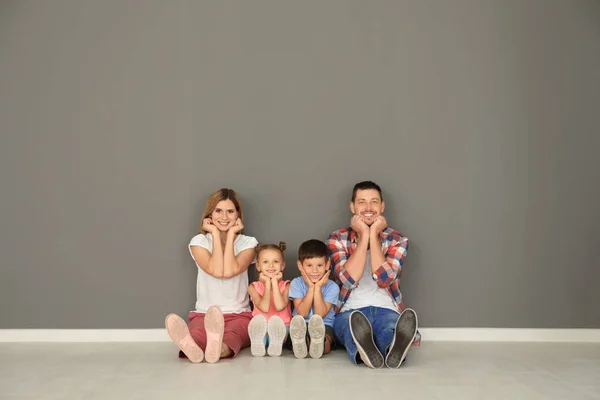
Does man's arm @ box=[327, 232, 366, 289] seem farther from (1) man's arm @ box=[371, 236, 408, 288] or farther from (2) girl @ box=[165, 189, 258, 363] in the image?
(2) girl @ box=[165, 189, 258, 363]

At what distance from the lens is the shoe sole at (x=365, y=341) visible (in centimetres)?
271

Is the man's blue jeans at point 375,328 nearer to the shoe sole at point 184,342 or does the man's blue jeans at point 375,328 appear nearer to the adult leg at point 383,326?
the adult leg at point 383,326

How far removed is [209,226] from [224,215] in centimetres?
9

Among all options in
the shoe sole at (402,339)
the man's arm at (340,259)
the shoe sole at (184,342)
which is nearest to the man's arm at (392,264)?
the man's arm at (340,259)

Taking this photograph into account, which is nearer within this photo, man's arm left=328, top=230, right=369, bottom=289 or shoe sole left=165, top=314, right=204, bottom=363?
shoe sole left=165, top=314, right=204, bottom=363

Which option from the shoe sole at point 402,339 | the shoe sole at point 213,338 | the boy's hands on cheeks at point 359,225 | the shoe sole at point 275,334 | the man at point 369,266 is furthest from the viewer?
the boy's hands on cheeks at point 359,225

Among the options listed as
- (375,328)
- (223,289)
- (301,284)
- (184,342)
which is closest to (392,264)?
(375,328)

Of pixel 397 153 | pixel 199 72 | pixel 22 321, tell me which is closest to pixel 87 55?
pixel 199 72

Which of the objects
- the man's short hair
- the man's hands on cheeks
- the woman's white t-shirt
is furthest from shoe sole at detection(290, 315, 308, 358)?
the man's short hair

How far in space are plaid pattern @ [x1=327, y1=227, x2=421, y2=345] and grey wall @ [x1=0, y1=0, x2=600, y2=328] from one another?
154 millimetres

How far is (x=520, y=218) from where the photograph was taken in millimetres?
3379

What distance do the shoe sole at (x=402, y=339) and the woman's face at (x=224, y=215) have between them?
3.25 feet

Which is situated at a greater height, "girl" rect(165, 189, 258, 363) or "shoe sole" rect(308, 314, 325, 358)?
"girl" rect(165, 189, 258, 363)

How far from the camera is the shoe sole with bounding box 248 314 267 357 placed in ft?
9.70
